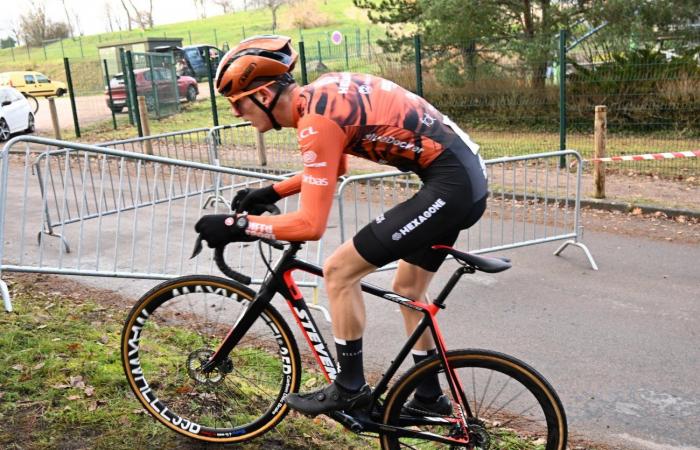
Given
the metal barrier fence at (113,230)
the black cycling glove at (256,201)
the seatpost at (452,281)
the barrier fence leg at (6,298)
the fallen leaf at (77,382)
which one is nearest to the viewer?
the seatpost at (452,281)

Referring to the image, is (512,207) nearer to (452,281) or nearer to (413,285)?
(413,285)

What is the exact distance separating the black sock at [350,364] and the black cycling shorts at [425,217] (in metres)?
0.42

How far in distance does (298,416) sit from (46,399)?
145 cm

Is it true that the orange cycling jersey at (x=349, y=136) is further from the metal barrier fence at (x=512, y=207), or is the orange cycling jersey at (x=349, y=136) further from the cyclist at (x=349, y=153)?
the metal barrier fence at (x=512, y=207)

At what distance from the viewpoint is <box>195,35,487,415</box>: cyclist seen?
2.78 metres

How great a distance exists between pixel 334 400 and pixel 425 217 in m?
0.95

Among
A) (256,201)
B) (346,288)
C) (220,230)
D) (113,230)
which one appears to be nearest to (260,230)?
(220,230)

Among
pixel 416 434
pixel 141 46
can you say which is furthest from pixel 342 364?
pixel 141 46

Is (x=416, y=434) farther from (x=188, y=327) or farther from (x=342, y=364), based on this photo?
(x=188, y=327)

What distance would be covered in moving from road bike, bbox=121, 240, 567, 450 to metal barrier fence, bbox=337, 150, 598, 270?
2.56m

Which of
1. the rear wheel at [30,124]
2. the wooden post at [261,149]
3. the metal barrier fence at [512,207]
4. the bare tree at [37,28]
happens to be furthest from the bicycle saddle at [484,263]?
the bare tree at [37,28]

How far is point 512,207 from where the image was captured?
794cm

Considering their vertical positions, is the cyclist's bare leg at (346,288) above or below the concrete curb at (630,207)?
above

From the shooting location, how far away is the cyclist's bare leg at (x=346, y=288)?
292 cm
